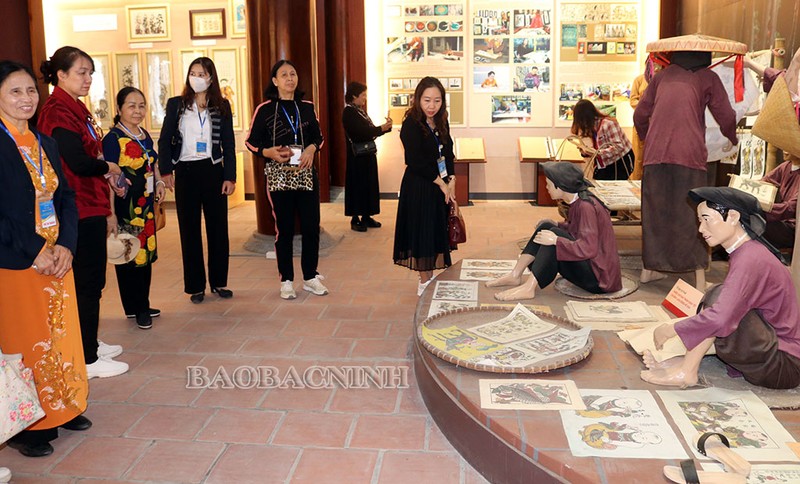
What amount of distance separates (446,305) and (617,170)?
360 centimetres

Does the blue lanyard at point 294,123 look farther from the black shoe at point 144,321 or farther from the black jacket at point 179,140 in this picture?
the black shoe at point 144,321

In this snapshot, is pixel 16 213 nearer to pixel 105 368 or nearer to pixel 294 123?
pixel 105 368

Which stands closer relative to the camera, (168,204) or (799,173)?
(799,173)

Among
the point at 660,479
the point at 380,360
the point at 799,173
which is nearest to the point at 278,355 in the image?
the point at 380,360

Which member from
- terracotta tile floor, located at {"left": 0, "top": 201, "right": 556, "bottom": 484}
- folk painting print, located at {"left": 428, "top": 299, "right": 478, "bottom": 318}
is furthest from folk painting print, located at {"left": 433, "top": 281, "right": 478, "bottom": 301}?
terracotta tile floor, located at {"left": 0, "top": 201, "right": 556, "bottom": 484}

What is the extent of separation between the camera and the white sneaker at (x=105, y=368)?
3.84 metres

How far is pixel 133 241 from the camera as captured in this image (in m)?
4.34

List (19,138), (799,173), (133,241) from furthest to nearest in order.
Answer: (799,173)
(133,241)
(19,138)

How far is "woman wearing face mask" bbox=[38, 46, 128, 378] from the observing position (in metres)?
3.59

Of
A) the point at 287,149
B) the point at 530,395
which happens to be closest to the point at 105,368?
the point at 287,149

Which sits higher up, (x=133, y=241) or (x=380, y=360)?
(x=133, y=241)

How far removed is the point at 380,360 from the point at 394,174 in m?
6.77

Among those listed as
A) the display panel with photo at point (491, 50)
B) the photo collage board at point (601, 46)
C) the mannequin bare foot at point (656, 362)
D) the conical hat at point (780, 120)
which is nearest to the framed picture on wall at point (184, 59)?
the display panel with photo at point (491, 50)

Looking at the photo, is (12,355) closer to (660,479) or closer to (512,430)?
(512,430)
